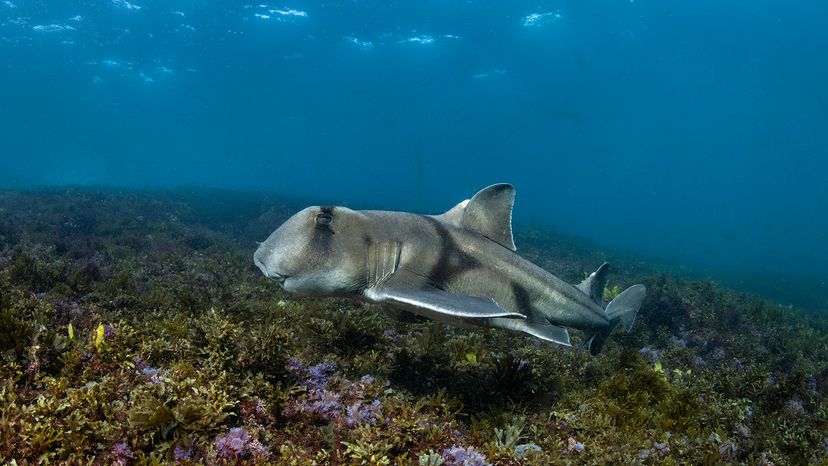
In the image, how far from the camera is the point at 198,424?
3.61 metres

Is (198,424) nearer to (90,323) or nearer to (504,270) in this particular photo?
(90,323)

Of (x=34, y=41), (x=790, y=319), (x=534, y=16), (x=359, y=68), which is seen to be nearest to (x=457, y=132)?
(x=359, y=68)

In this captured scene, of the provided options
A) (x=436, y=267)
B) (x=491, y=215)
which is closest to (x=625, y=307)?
(x=491, y=215)

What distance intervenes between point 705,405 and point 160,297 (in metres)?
8.93

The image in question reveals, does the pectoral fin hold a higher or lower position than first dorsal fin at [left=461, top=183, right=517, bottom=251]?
lower

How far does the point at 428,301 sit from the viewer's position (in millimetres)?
3846

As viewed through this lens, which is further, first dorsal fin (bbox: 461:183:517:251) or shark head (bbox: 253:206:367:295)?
first dorsal fin (bbox: 461:183:517:251)

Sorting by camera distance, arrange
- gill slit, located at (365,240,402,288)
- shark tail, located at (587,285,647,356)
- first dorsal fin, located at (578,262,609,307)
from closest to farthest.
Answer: gill slit, located at (365,240,402,288) < first dorsal fin, located at (578,262,609,307) < shark tail, located at (587,285,647,356)

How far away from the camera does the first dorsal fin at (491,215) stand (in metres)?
5.58

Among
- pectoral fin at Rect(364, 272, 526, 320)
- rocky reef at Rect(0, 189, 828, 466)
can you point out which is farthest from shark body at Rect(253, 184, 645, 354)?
rocky reef at Rect(0, 189, 828, 466)

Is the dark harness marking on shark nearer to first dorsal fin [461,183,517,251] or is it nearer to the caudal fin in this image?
first dorsal fin [461,183,517,251]

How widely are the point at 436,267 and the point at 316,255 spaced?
1398 millimetres

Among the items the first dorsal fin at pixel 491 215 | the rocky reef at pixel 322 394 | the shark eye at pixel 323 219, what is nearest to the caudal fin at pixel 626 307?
the rocky reef at pixel 322 394

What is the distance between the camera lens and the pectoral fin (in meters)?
3.68
